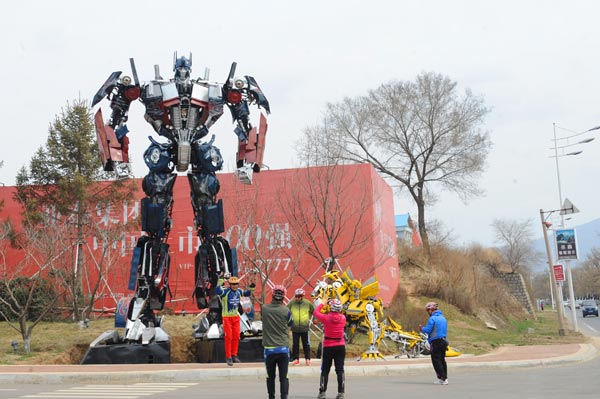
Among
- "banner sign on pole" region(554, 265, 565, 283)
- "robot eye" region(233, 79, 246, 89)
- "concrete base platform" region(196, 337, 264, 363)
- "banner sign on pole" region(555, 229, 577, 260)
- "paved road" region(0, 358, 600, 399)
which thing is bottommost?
"paved road" region(0, 358, 600, 399)

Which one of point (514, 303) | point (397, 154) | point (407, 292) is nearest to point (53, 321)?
point (407, 292)

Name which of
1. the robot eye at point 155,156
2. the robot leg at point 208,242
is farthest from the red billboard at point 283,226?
the robot eye at point 155,156

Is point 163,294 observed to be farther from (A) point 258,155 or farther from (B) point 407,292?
(B) point 407,292

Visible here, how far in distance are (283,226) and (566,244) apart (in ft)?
42.0

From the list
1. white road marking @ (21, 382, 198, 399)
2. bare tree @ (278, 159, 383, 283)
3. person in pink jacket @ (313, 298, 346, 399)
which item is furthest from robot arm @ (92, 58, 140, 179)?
bare tree @ (278, 159, 383, 283)

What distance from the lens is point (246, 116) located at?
50.4 feet

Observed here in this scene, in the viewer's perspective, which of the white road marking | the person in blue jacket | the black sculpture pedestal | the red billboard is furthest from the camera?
the red billboard

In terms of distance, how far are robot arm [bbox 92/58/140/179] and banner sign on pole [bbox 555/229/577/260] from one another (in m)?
21.4

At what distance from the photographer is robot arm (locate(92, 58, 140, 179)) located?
14398 mm

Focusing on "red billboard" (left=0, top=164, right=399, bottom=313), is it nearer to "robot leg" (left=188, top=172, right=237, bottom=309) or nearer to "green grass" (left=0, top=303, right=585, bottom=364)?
"green grass" (left=0, top=303, right=585, bottom=364)

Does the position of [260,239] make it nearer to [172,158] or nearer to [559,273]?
[172,158]

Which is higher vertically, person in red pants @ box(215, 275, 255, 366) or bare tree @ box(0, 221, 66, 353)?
bare tree @ box(0, 221, 66, 353)

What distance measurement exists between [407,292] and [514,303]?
1407 centimetres

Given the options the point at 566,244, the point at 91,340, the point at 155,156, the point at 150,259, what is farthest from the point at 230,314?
the point at 566,244
